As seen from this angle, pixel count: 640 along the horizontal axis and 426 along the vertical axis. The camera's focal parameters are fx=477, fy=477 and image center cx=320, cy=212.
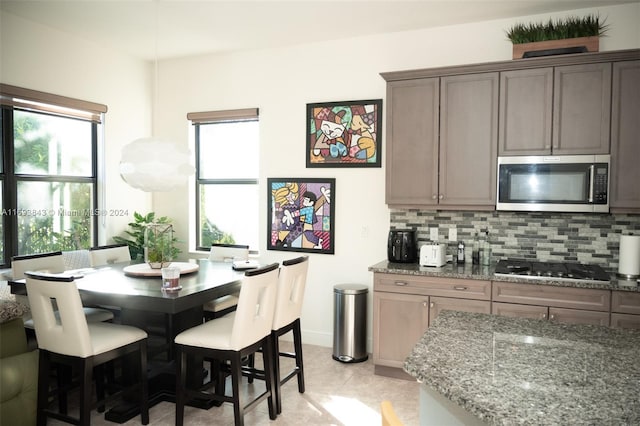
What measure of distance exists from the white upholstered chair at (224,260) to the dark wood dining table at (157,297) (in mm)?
250

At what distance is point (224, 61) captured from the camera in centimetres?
504

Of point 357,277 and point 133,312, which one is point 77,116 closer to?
point 133,312

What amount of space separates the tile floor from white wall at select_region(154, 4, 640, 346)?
84 cm

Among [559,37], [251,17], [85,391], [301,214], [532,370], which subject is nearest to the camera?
[532,370]

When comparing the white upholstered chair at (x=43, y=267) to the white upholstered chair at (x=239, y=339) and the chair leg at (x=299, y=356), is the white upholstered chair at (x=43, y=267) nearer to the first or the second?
the white upholstered chair at (x=239, y=339)

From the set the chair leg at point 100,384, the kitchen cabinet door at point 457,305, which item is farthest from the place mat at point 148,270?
the kitchen cabinet door at point 457,305

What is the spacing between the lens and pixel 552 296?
3277mm

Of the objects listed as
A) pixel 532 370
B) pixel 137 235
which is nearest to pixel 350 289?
pixel 137 235

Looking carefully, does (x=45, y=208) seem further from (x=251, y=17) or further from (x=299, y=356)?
(x=299, y=356)

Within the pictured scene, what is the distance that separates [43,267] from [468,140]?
3.38 meters

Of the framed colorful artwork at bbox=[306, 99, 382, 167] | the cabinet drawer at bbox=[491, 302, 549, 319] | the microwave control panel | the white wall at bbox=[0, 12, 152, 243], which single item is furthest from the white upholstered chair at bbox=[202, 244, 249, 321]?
the microwave control panel

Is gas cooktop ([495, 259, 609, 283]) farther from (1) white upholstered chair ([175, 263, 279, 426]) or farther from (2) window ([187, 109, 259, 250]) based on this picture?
(2) window ([187, 109, 259, 250])

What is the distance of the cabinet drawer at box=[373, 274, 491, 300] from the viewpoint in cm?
349

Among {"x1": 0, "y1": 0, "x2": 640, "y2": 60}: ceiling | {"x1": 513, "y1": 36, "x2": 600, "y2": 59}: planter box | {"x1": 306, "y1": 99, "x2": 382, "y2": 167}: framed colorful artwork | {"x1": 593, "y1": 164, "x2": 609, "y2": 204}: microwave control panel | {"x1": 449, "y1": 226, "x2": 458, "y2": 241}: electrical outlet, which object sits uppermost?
{"x1": 0, "y1": 0, "x2": 640, "y2": 60}: ceiling
